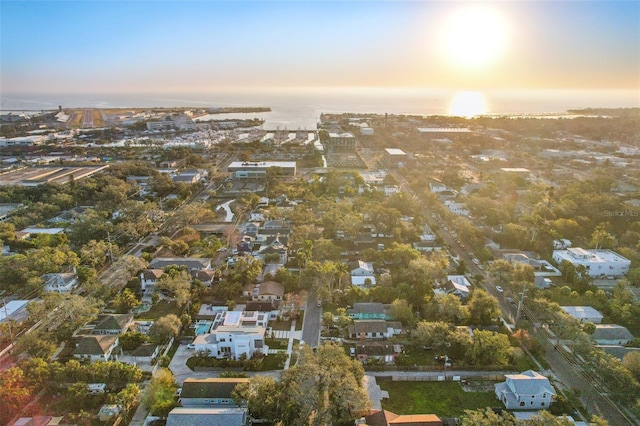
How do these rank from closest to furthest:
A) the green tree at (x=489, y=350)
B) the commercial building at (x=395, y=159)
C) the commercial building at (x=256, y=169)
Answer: the green tree at (x=489, y=350) → the commercial building at (x=256, y=169) → the commercial building at (x=395, y=159)

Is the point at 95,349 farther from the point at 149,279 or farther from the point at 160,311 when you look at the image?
the point at 149,279

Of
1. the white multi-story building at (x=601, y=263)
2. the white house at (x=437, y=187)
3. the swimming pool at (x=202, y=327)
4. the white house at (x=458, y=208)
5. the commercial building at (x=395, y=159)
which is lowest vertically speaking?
the swimming pool at (x=202, y=327)

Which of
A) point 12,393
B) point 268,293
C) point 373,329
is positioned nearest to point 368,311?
point 373,329

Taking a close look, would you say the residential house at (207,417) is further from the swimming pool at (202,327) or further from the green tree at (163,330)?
the swimming pool at (202,327)

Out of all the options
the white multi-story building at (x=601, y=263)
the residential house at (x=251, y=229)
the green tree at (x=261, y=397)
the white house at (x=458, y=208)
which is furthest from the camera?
the white house at (x=458, y=208)

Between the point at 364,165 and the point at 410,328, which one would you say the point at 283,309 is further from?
the point at 364,165

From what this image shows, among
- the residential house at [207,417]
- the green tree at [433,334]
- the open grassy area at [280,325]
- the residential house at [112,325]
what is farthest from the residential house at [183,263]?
the green tree at [433,334]
